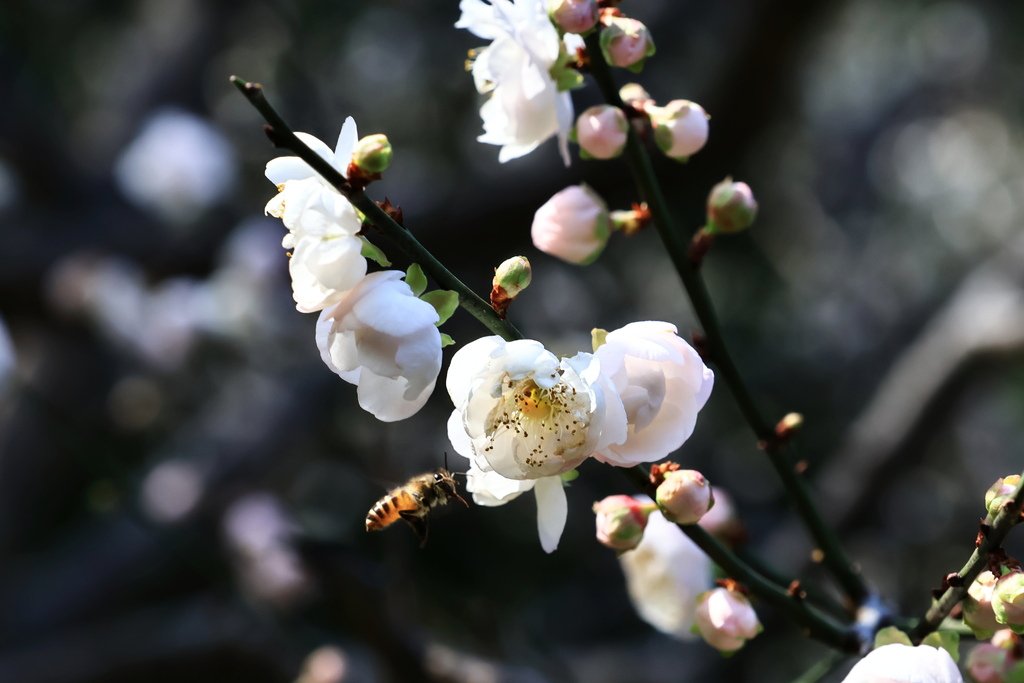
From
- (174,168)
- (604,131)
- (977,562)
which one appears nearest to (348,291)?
(604,131)

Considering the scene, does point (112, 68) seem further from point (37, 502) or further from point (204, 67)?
point (37, 502)

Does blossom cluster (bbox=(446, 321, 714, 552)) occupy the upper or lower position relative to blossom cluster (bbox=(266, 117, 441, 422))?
lower

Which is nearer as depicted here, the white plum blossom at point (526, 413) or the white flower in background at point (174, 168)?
the white plum blossom at point (526, 413)

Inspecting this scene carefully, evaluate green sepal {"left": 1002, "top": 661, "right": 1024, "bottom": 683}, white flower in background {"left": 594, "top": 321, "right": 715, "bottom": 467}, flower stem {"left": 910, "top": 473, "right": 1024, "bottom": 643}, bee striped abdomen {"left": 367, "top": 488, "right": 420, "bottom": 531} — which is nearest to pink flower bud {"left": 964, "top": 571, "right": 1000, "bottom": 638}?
flower stem {"left": 910, "top": 473, "right": 1024, "bottom": 643}

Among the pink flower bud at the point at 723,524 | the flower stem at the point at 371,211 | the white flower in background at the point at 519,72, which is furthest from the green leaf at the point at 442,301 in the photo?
the pink flower bud at the point at 723,524

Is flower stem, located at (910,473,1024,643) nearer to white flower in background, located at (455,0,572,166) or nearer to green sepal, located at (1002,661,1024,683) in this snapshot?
green sepal, located at (1002,661,1024,683)

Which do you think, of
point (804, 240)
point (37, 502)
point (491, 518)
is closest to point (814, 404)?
point (804, 240)

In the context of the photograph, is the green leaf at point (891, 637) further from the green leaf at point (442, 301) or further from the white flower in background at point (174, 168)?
the white flower in background at point (174, 168)
